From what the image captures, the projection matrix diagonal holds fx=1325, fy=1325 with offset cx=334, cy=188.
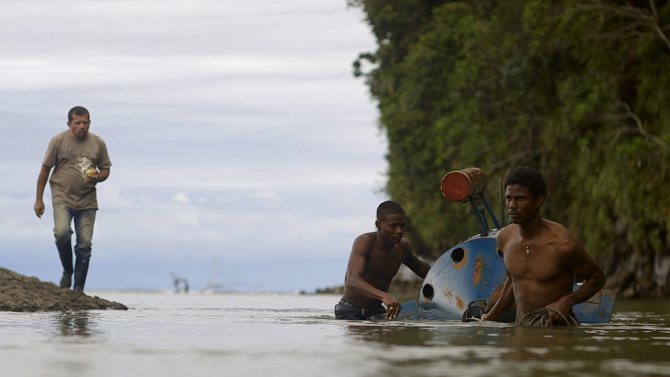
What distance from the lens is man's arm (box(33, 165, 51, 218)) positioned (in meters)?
14.4

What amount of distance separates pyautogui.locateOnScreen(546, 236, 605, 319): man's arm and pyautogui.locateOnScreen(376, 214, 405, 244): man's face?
217cm

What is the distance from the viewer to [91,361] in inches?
225

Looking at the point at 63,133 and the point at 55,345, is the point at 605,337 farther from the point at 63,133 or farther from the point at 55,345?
the point at 63,133

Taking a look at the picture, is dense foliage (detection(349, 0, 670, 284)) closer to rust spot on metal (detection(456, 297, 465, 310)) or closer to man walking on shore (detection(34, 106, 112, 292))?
man walking on shore (detection(34, 106, 112, 292))

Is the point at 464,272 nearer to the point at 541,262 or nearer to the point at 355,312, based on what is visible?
the point at 541,262

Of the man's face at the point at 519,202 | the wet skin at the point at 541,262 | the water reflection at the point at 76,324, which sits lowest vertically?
the water reflection at the point at 76,324

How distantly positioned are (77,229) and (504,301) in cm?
651

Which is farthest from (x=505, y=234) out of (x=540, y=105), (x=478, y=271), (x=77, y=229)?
(x=540, y=105)

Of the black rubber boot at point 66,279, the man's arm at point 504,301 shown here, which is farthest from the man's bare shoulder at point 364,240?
the black rubber boot at point 66,279

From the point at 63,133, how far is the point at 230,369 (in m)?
9.54

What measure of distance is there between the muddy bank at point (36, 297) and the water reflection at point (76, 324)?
125cm

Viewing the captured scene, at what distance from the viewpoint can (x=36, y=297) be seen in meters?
13.0

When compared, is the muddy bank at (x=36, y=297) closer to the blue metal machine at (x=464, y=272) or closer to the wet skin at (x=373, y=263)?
the wet skin at (x=373, y=263)

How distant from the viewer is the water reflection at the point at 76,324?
313 inches
